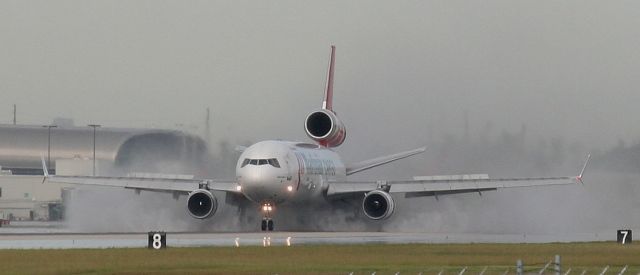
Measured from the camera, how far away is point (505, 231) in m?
80.8

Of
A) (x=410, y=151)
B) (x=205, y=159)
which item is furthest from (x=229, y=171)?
(x=410, y=151)

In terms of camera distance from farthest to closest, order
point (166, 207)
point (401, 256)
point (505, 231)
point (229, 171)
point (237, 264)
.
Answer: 1. point (229, 171)
2. point (166, 207)
3. point (505, 231)
4. point (401, 256)
5. point (237, 264)

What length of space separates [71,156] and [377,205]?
10697cm

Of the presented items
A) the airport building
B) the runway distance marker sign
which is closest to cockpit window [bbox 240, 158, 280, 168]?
the runway distance marker sign

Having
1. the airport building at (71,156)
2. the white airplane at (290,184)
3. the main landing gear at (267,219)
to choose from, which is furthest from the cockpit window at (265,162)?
the airport building at (71,156)

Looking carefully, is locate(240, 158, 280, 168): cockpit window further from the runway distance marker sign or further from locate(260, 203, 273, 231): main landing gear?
the runway distance marker sign

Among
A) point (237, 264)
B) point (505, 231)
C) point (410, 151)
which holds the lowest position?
point (237, 264)

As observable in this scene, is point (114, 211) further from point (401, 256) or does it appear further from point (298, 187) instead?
point (401, 256)

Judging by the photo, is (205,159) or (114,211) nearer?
(114,211)

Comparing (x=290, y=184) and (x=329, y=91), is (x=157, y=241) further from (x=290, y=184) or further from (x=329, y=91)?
(x=329, y=91)

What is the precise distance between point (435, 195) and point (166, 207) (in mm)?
15202

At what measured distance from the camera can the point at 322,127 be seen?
302 ft

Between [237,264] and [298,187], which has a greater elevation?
[298,187]

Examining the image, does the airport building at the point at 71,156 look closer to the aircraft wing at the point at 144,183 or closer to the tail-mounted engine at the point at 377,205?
the aircraft wing at the point at 144,183
